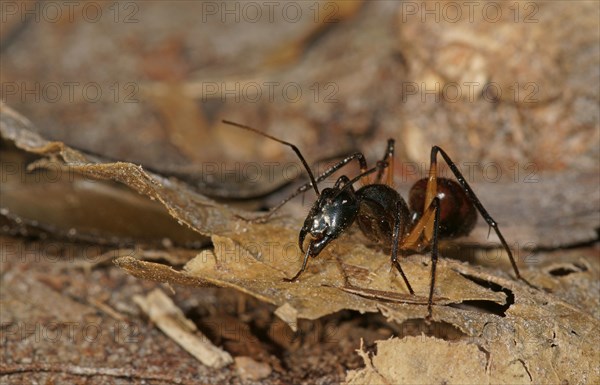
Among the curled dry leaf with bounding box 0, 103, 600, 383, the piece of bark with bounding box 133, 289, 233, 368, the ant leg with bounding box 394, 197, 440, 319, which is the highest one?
the ant leg with bounding box 394, 197, 440, 319

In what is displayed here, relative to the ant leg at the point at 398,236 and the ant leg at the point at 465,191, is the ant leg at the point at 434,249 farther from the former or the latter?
the ant leg at the point at 465,191

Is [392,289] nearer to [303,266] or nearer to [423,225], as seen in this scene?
[303,266]

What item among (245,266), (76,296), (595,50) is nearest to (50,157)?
(76,296)

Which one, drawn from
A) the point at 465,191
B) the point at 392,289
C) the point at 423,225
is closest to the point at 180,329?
the point at 392,289

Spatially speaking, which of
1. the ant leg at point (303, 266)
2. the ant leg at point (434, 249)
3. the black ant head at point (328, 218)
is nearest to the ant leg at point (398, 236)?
the ant leg at point (434, 249)

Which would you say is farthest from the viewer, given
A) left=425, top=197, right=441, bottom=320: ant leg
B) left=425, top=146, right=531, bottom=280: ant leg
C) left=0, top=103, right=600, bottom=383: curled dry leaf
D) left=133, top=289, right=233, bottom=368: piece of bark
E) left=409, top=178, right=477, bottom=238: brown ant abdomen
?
left=409, top=178, right=477, bottom=238: brown ant abdomen

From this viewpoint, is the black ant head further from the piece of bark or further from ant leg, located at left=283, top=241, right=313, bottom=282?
→ the piece of bark

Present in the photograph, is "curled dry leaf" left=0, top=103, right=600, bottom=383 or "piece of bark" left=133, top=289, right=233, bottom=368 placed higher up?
"curled dry leaf" left=0, top=103, right=600, bottom=383

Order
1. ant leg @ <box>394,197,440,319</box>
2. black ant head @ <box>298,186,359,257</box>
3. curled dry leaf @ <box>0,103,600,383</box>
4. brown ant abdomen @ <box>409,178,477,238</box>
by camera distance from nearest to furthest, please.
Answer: curled dry leaf @ <box>0,103,600,383</box>, black ant head @ <box>298,186,359,257</box>, ant leg @ <box>394,197,440,319</box>, brown ant abdomen @ <box>409,178,477,238</box>

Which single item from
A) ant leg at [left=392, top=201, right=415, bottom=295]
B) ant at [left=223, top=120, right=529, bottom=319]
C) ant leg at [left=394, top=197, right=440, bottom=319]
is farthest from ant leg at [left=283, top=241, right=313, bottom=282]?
ant leg at [left=394, top=197, right=440, bottom=319]
